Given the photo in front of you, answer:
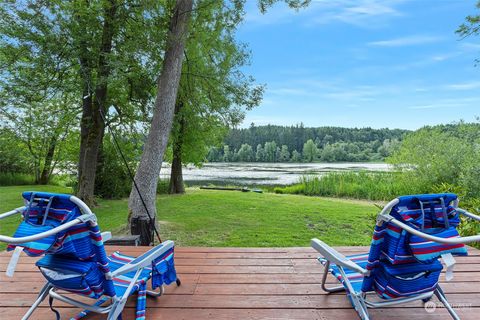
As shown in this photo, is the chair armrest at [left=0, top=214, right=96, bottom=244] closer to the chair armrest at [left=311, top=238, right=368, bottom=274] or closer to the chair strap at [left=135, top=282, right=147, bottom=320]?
the chair strap at [left=135, top=282, right=147, bottom=320]

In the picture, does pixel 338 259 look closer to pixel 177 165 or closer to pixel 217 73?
pixel 217 73

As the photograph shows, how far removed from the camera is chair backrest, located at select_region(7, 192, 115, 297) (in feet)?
5.20

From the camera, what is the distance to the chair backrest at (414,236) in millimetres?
1624

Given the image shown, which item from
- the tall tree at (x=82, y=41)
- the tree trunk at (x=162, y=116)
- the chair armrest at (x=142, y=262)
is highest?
the tall tree at (x=82, y=41)

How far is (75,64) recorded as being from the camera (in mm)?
6012

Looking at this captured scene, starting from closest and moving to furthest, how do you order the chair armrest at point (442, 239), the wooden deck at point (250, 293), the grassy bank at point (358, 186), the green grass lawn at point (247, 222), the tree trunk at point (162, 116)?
1. the chair armrest at point (442, 239)
2. the wooden deck at point (250, 293)
3. the tree trunk at point (162, 116)
4. the green grass lawn at point (247, 222)
5. the grassy bank at point (358, 186)

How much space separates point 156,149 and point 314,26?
7.87 metres

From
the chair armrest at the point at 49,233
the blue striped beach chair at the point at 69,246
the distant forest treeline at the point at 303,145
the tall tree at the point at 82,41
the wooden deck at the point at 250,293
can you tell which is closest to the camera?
the chair armrest at the point at 49,233

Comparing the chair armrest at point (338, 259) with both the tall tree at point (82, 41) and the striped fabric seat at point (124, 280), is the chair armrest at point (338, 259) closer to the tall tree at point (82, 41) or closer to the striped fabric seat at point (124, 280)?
the striped fabric seat at point (124, 280)

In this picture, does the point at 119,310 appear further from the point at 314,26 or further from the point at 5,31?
the point at 314,26

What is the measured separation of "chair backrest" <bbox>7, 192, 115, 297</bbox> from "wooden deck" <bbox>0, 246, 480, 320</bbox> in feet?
1.66

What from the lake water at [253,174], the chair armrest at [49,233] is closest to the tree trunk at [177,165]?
the lake water at [253,174]

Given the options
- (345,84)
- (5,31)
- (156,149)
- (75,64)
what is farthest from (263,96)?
(345,84)

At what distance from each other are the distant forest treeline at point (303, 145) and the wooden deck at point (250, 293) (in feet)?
88.2
